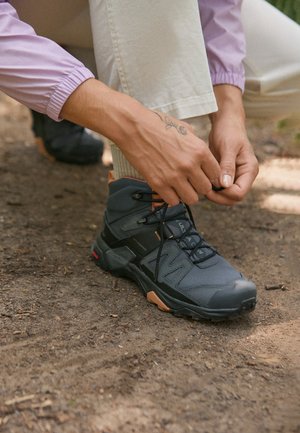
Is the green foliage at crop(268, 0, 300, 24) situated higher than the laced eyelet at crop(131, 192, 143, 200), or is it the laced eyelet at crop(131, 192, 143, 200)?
the green foliage at crop(268, 0, 300, 24)

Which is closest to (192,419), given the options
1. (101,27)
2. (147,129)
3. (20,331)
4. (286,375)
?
(286,375)

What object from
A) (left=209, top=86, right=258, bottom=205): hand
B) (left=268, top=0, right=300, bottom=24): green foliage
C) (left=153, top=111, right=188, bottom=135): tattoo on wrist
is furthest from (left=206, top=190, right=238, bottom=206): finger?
(left=268, top=0, right=300, bottom=24): green foliage

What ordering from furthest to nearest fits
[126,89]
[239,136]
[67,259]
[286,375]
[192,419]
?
[67,259]
[239,136]
[126,89]
[286,375]
[192,419]

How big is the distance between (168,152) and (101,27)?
29 cm

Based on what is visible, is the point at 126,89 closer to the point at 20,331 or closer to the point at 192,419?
the point at 20,331

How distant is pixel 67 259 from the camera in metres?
1.52

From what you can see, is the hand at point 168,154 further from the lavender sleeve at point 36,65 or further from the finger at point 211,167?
the lavender sleeve at point 36,65

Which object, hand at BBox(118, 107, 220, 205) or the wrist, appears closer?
hand at BBox(118, 107, 220, 205)

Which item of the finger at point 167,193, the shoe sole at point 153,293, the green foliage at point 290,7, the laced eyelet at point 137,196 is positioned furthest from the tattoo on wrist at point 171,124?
the green foliage at point 290,7

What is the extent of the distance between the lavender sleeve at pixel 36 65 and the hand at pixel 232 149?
0.33 m

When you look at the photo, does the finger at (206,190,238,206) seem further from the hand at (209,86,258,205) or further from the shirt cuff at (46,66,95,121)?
the shirt cuff at (46,66,95,121)

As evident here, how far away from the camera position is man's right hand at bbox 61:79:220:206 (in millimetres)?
1163

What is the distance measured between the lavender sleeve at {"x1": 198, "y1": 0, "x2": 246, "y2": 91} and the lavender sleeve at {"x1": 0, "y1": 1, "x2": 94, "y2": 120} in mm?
406

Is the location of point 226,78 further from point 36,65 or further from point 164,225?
point 36,65
